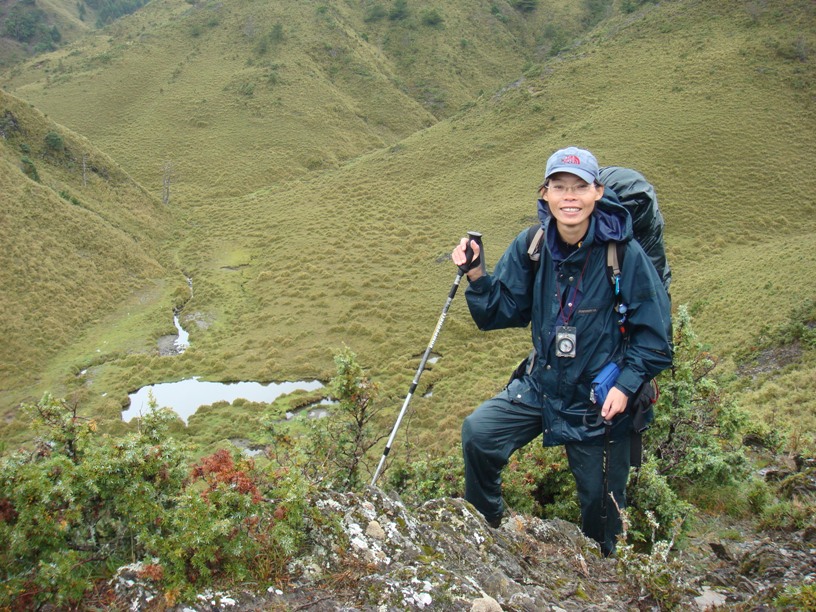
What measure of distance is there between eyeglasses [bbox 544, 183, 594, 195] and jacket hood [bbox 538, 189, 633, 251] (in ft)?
0.50

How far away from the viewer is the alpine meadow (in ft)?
80.8

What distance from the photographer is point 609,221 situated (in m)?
4.64

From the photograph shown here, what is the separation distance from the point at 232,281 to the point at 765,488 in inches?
1466

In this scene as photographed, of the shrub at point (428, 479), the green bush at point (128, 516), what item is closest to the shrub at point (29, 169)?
the shrub at point (428, 479)

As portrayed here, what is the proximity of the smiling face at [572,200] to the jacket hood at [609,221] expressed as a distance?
2.7 inches

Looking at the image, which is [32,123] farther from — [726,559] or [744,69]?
[744,69]

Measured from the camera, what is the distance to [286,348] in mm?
30453

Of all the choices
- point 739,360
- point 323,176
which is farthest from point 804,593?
point 323,176

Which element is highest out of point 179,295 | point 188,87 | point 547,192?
point 188,87

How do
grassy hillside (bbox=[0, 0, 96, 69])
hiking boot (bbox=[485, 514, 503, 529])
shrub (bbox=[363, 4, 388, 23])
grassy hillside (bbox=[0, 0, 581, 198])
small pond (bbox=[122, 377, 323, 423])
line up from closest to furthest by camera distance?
hiking boot (bbox=[485, 514, 503, 529]) < small pond (bbox=[122, 377, 323, 423]) < grassy hillside (bbox=[0, 0, 581, 198]) < shrub (bbox=[363, 4, 388, 23]) < grassy hillside (bbox=[0, 0, 96, 69])

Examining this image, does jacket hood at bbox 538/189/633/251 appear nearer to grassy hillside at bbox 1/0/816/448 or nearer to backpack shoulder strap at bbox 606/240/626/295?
backpack shoulder strap at bbox 606/240/626/295

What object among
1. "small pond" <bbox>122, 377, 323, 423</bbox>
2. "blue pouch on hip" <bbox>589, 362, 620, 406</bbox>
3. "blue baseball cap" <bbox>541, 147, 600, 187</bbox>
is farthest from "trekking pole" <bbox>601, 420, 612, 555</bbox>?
"small pond" <bbox>122, 377, 323, 423</bbox>

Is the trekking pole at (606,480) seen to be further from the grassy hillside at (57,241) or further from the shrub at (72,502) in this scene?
the grassy hillside at (57,241)

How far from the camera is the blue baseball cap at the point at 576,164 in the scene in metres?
4.58
